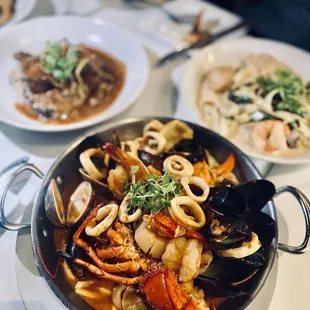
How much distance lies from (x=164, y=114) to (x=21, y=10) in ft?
4.14

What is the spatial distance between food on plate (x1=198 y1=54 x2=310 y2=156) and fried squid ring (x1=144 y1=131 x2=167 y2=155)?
0.41 metres

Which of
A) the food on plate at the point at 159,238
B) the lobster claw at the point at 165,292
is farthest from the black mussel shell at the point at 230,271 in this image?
the lobster claw at the point at 165,292

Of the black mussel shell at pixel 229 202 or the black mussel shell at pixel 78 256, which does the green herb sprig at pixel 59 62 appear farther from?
the black mussel shell at pixel 229 202

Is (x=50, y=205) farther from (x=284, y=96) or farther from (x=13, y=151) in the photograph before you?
(x=284, y=96)

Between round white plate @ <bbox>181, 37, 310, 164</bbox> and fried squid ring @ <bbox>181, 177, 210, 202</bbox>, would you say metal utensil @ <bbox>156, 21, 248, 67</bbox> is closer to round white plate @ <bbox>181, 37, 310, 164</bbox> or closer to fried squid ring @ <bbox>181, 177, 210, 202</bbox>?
round white plate @ <bbox>181, 37, 310, 164</bbox>

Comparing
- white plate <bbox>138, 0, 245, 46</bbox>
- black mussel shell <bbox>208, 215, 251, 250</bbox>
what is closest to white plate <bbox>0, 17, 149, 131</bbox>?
white plate <bbox>138, 0, 245, 46</bbox>

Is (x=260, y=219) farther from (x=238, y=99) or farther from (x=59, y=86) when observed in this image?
(x=59, y=86)

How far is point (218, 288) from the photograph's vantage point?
1.13m

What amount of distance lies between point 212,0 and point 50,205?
2.50 m

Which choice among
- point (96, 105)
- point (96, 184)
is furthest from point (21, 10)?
point (96, 184)

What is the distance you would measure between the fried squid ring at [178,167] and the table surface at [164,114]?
18.4 inches

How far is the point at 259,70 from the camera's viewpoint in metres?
2.13

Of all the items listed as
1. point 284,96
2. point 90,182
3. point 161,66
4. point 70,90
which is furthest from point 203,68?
point 90,182

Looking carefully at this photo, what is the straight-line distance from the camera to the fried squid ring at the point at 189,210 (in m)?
1.14
